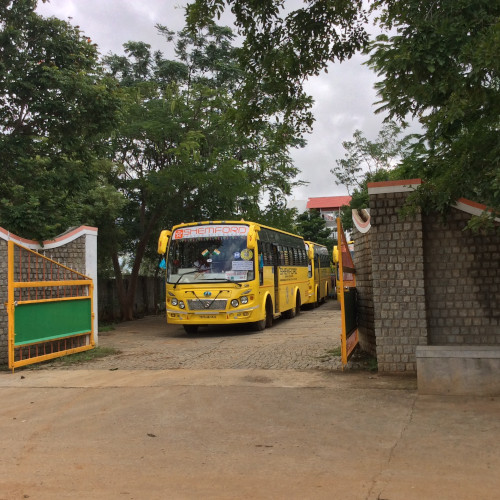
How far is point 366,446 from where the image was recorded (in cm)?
497

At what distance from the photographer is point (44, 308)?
990 centimetres

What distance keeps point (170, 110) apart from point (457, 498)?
57.0ft

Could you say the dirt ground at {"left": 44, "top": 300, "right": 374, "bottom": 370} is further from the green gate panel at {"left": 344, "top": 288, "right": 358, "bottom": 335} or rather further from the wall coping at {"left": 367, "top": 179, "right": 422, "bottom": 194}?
the wall coping at {"left": 367, "top": 179, "right": 422, "bottom": 194}

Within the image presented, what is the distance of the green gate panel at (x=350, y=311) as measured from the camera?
8469 mm

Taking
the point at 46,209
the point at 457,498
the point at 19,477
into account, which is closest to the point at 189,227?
the point at 46,209

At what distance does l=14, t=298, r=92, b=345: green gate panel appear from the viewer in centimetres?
938

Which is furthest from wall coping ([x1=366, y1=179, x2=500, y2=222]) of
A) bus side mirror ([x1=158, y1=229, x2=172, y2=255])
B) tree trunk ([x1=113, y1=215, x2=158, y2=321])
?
tree trunk ([x1=113, y1=215, x2=158, y2=321])

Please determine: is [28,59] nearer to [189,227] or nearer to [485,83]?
[189,227]

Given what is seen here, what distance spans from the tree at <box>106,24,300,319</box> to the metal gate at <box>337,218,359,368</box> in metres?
8.61

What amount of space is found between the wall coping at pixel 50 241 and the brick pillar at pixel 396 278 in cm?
635

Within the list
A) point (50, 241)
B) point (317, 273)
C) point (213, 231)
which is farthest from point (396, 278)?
point (317, 273)

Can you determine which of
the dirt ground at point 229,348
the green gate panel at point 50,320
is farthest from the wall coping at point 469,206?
the green gate panel at point 50,320

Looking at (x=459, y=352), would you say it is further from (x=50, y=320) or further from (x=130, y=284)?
(x=130, y=284)

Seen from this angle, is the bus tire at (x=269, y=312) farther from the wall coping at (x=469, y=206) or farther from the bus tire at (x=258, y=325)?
the wall coping at (x=469, y=206)
